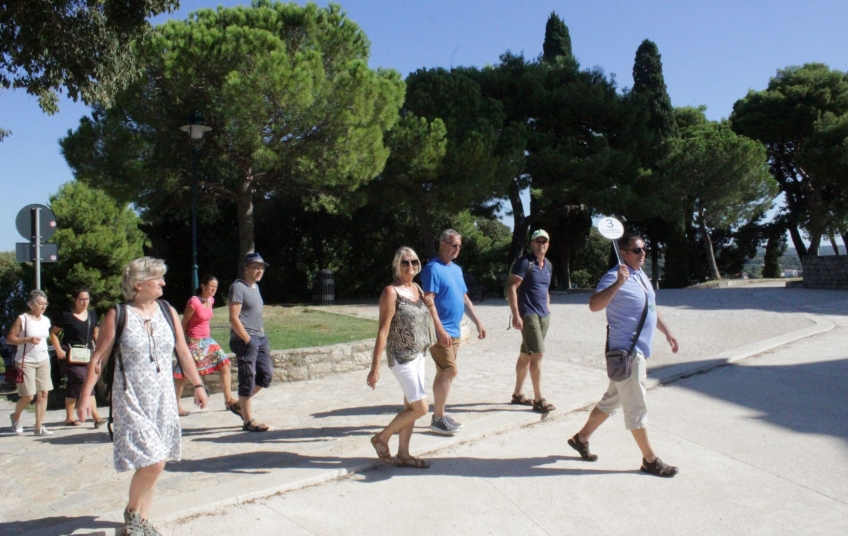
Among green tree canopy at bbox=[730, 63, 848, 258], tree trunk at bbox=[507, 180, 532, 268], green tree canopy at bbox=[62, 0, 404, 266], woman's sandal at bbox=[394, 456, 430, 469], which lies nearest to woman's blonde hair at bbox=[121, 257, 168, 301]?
woman's sandal at bbox=[394, 456, 430, 469]

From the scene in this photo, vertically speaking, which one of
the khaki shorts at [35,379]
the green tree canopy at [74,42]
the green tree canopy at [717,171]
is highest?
the green tree canopy at [717,171]

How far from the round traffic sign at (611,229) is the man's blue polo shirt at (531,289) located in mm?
1042

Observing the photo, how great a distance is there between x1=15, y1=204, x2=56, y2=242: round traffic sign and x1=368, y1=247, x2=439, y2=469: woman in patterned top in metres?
5.18

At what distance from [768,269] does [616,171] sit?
56.6ft

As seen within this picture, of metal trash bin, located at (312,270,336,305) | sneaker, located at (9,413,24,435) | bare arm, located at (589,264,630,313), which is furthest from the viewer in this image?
metal trash bin, located at (312,270,336,305)

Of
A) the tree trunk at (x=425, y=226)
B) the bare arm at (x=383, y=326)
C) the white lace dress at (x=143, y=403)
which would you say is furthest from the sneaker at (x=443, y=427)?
the tree trunk at (x=425, y=226)

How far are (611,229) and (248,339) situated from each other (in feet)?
10.3

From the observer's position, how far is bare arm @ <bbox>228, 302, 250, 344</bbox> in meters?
5.68

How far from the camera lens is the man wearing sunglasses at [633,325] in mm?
4508

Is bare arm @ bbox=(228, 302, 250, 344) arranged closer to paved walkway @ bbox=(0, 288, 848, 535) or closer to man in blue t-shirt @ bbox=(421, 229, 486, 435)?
paved walkway @ bbox=(0, 288, 848, 535)

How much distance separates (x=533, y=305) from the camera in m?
6.31

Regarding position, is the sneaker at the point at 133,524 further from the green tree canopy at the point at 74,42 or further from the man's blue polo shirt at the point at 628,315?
the green tree canopy at the point at 74,42

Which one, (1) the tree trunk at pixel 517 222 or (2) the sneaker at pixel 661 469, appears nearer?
(2) the sneaker at pixel 661 469

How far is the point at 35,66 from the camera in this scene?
8469 mm
